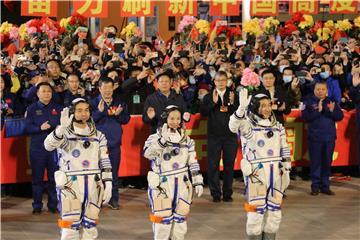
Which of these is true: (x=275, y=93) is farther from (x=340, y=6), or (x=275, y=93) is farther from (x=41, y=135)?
(x=340, y=6)

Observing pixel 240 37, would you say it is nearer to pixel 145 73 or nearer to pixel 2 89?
pixel 145 73

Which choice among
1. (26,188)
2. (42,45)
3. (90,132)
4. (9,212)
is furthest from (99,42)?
(90,132)

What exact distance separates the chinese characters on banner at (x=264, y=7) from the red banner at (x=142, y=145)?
3.26m

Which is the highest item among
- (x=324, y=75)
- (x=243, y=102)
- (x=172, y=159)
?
(x=324, y=75)

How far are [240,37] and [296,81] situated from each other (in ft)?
12.7

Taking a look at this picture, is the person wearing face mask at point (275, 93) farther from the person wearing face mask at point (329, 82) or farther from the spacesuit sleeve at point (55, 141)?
the spacesuit sleeve at point (55, 141)

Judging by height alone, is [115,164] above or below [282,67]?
below

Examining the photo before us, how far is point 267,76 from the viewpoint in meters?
11.6

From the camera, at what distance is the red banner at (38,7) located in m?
13.7

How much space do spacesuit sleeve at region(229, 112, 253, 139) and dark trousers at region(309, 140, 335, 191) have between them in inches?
144

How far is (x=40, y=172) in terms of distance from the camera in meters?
11.2

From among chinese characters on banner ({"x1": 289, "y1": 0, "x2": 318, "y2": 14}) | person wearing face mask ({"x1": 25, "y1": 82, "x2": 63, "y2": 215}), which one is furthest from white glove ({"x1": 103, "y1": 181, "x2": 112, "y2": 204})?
chinese characters on banner ({"x1": 289, "y1": 0, "x2": 318, "y2": 14})

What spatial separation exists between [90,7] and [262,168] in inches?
237

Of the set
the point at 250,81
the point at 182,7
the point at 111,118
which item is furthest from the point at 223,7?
the point at 111,118
